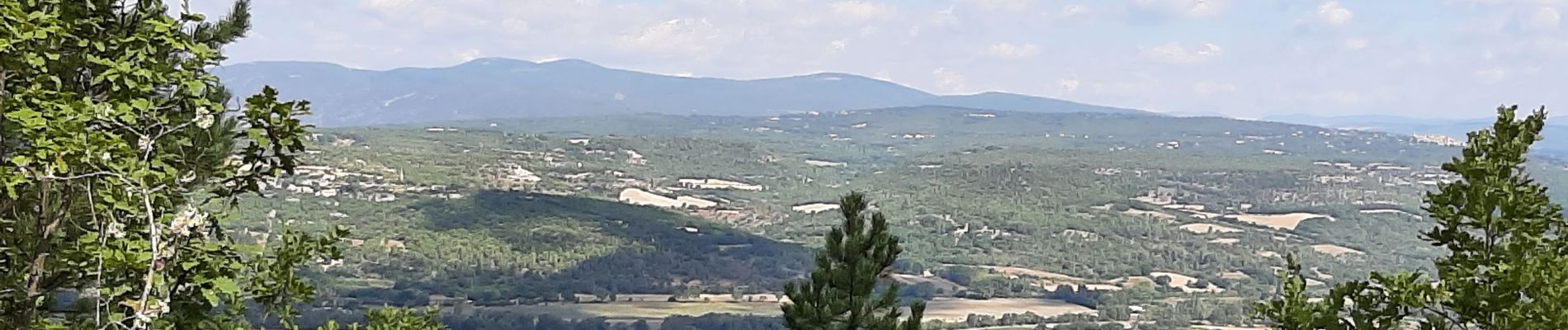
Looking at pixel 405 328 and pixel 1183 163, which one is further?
pixel 1183 163

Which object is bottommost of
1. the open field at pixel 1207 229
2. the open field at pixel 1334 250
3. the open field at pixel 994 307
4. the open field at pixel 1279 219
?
the open field at pixel 994 307

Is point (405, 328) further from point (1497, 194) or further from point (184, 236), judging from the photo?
point (1497, 194)

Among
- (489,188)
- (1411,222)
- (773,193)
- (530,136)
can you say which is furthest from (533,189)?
(1411,222)

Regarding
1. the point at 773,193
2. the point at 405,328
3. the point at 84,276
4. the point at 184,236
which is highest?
the point at 184,236

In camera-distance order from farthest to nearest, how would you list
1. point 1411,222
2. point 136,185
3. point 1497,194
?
point 1411,222
point 1497,194
point 136,185

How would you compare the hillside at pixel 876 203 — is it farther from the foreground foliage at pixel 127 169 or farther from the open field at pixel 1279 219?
the foreground foliage at pixel 127 169

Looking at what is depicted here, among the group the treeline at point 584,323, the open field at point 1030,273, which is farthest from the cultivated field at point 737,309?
the open field at point 1030,273

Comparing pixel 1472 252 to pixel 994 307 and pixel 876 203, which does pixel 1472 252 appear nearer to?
pixel 876 203

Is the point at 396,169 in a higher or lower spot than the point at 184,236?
lower
